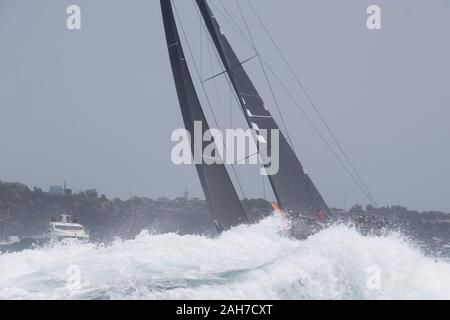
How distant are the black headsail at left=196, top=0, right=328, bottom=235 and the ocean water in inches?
140

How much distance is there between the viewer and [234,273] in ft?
33.9

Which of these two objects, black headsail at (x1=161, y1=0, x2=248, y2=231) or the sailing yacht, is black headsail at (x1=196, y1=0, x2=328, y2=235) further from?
black headsail at (x1=161, y1=0, x2=248, y2=231)

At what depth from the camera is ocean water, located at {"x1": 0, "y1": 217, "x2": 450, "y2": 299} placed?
9328mm

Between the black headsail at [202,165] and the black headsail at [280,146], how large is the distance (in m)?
1.19

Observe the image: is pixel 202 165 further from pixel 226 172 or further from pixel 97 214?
pixel 97 214

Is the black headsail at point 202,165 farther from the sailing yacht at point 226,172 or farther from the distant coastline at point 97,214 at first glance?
the distant coastline at point 97,214

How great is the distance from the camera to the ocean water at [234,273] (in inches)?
367

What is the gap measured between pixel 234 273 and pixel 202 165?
723 cm

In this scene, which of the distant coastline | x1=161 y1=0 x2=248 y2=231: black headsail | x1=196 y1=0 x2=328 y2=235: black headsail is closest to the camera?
x1=196 y1=0 x2=328 y2=235: black headsail

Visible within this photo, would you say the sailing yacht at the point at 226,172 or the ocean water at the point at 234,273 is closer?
the ocean water at the point at 234,273

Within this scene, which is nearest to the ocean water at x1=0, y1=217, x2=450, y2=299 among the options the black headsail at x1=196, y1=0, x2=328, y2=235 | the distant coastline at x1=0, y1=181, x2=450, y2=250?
the black headsail at x1=196, y1=0, x2=328, y2=235

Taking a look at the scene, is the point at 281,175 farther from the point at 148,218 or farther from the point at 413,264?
the point at 148,218

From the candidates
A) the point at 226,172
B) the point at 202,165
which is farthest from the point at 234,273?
the point at 226,172

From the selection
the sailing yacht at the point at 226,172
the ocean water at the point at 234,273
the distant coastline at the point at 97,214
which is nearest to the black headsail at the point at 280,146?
the sailing yacht at the point at 226,172
